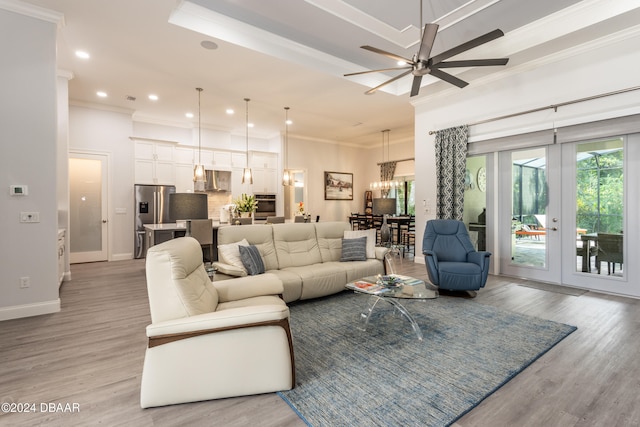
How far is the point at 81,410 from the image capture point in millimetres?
1839

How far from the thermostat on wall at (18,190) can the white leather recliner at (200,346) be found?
8.78ft

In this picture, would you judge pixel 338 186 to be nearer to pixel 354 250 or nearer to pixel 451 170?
pixel 451 170

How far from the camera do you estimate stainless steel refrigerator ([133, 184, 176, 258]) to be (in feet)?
22.4

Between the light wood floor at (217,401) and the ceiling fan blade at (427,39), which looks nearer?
the light wood floor at (217,401)

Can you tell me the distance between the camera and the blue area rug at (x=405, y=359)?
183 centimetres

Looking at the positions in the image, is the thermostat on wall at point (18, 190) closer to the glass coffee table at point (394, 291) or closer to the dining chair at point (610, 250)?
the glass coffee table at point (394, 291)

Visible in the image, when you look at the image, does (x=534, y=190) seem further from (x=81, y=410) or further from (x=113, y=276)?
(x=113, y=276)

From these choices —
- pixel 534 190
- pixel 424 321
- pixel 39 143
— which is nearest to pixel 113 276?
pixel 39 143

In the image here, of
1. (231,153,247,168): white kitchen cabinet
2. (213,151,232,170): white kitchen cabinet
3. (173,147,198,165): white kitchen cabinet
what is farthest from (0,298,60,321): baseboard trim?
(231,153,247,168): white kitchen cabinet

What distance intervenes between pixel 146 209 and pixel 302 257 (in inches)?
183

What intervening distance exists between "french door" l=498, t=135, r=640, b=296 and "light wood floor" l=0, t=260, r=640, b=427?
68 centimetres

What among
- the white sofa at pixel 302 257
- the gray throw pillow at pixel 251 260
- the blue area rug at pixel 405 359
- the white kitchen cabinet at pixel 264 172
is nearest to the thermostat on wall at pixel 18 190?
the white sofa at pixel 302 257

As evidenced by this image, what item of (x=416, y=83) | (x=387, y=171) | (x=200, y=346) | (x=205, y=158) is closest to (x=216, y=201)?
(x=205, y=158)

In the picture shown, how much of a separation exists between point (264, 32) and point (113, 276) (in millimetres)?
4665
